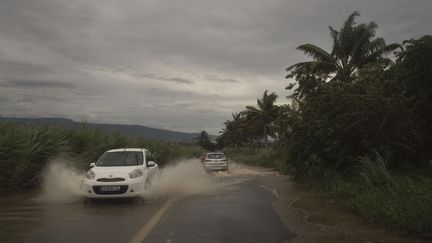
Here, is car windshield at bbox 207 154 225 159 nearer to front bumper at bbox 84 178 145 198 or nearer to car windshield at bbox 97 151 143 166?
car windshield at bbox 97 151 143 166

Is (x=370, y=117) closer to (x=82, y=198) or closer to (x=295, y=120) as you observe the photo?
(x=295, y=120)

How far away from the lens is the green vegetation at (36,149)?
16594mm

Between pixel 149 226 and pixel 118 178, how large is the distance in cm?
464

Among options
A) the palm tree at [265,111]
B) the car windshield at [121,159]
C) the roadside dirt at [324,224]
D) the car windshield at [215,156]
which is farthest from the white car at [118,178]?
the palm tree at [265,111]

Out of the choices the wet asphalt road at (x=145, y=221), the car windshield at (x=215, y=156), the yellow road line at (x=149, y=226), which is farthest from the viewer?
the car windshield at (x=215, y=156)

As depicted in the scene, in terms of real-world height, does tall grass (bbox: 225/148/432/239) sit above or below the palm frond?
below

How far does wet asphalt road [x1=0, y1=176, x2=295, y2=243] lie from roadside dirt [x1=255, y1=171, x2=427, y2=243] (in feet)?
1.04

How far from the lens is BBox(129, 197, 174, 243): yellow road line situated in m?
8.50

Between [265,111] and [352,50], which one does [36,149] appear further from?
[265,111]

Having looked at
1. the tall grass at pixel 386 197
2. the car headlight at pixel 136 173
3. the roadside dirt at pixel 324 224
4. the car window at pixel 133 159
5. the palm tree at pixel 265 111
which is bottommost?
the roadside dirt at pixel 324 224

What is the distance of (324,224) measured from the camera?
1046cm

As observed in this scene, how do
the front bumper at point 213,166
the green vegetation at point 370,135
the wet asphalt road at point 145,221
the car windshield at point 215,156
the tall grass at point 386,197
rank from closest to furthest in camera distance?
Result: the wet asphalt road at point 145,221 < the tall grass at point 386,197 < the green vegetation at point 370,135 < the front bumper at point 213,166 < the car windshield at point 215,156

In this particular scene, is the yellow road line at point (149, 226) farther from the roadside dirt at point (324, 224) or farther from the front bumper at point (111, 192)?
the roadside dirt at point (324, 224)

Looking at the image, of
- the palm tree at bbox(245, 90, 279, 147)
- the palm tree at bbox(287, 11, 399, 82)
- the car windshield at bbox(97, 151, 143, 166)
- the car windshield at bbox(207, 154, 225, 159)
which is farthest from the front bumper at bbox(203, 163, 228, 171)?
the palm tree at bbox(245, 90, 279, 147)
